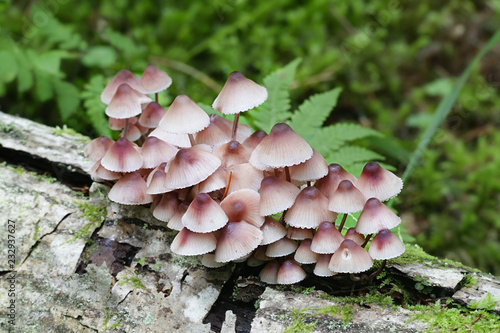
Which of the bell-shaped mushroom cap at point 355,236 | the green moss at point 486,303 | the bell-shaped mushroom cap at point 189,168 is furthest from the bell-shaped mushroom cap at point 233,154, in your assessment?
the green moss at point 486,303

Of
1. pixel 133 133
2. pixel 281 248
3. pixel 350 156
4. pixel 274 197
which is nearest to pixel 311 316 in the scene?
pixel 281 248

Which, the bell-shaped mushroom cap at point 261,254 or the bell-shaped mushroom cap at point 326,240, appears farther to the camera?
the bell-shaped mushroom cap at point 261,254

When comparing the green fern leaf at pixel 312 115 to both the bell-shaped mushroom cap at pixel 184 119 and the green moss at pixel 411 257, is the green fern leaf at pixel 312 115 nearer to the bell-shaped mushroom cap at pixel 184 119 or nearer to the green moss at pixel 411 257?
the green moss at pixel 411 257

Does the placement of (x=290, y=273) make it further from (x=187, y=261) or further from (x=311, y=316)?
(x=187, y=261)

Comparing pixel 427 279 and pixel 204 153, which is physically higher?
pixel 204 153

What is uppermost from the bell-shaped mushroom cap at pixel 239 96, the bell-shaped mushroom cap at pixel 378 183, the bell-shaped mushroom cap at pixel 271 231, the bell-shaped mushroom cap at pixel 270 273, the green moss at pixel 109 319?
the bell-shaped mushroom cap at pixel 239 96

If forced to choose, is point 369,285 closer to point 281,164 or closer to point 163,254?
point 281,164

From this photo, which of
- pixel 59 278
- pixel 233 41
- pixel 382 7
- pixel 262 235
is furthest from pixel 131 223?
pixel 382 7
